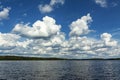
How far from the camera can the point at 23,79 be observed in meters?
72.1

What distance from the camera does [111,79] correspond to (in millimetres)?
74312

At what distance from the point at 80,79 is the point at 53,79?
9614mm

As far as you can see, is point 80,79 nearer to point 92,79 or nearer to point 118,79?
point 92,79

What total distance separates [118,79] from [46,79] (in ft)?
86.2

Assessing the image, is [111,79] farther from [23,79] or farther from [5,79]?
[5,79]

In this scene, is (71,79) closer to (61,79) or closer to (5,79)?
(61,79)

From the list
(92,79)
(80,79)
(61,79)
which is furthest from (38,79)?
(92,79)

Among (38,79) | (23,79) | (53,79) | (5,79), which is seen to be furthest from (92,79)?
(5,79)

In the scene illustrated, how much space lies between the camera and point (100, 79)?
73.6 m

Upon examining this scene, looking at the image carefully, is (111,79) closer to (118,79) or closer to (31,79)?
(118,79)

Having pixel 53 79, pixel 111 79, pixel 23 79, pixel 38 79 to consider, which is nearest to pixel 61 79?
pixel 53 79

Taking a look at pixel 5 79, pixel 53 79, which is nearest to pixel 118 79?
pixel 53 79

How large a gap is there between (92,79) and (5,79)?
102 ft

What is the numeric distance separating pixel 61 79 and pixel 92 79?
11128 millimetres
